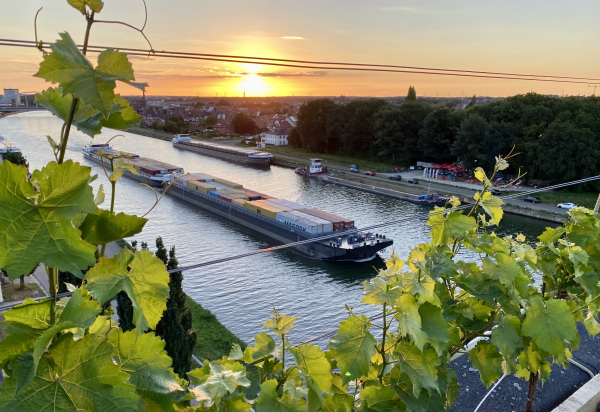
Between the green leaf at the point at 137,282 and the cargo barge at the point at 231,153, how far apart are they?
23087 mm

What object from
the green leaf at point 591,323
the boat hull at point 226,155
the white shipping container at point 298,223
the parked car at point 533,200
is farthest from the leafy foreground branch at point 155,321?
the boat hull at point 226,155

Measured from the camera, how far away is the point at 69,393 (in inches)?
15.6

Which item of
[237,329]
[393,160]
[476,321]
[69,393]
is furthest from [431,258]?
[393,160]

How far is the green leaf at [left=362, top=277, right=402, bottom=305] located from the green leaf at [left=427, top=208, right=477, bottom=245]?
0.30 metres

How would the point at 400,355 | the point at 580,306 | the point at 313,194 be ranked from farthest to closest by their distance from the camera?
the point at 313,194 < the point at 580,306 < the point at 400,355

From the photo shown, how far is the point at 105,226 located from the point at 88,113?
10 cm

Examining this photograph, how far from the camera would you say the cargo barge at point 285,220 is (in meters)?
10.7

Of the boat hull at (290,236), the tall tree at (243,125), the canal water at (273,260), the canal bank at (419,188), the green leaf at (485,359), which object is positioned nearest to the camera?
the green leaf at (485,359)

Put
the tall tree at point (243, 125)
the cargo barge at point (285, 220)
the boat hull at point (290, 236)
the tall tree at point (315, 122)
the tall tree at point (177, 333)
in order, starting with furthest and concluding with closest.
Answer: the tall tree at point (243, 125)
the tall tree at point (315, 122)
the cargo barge at point (285, 220)
the boat hull at point (290, 236)
the tall tree at point (177, 333)

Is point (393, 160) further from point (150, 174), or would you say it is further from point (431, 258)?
point (431, 258)

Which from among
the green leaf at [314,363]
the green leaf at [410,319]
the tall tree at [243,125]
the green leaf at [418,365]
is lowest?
the tall tree at [243,125]

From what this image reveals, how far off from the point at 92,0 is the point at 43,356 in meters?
0.29

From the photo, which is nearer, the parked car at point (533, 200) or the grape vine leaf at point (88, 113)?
the grape vine leaf at point (88, 113)

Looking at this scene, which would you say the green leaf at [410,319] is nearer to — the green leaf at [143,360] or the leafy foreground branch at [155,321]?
the leafy foreground branch at [155,321]
